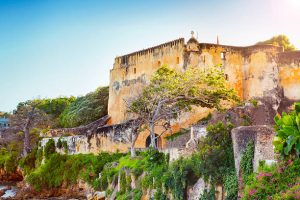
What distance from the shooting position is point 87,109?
41719 millimetres

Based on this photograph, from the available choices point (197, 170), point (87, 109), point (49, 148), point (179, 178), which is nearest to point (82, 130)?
point (49, 148)

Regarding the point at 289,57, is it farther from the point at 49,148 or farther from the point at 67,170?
the point at 49,148

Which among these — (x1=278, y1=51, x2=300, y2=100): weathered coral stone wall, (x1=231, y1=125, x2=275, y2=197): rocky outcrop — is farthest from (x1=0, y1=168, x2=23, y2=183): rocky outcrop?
(x1=231, y1=125, x2=275, y2=197): rocky outcrop

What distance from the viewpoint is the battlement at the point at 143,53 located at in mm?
34406

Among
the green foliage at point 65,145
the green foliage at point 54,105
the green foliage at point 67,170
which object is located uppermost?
the green foliage at point 54,105

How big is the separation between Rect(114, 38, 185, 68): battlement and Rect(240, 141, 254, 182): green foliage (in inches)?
790

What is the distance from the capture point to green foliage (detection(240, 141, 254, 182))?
1448 cm

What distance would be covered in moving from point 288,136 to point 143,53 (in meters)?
26.0

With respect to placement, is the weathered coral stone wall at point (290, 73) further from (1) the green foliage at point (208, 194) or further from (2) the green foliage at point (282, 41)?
(1) the green foliage at point (208, 194)

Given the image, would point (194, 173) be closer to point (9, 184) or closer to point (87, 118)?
point (87, 118)

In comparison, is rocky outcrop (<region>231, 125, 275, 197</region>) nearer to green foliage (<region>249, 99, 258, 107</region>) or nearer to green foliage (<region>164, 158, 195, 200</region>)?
green foliage (<region>164, 158, 195, 200</region>)

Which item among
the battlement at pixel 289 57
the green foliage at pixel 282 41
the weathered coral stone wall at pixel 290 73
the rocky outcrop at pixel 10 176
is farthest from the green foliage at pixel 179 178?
the rocky outcrop at pixel 10 176

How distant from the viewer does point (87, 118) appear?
41.1 m

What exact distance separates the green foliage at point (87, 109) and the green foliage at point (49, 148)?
13.7 ft
